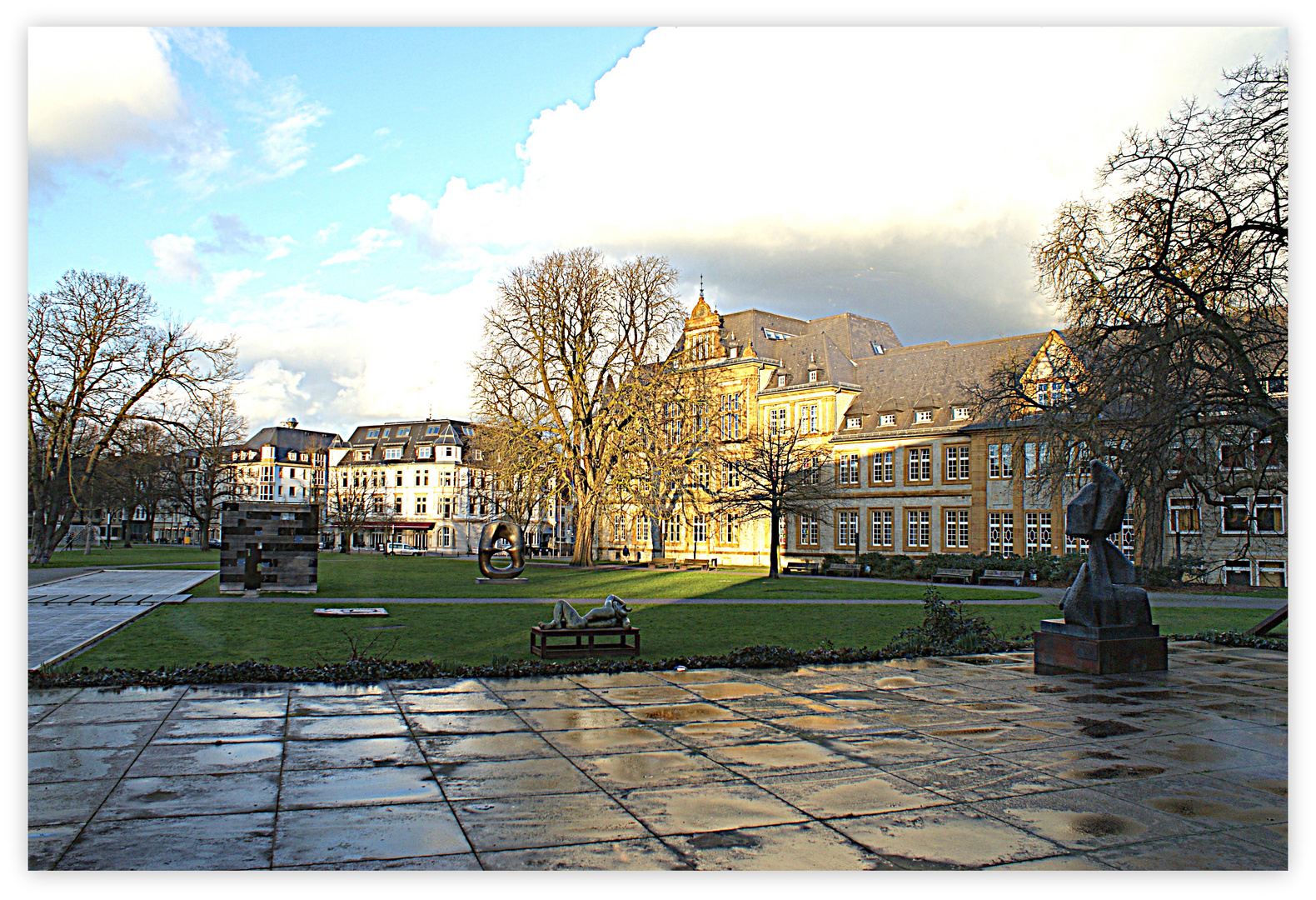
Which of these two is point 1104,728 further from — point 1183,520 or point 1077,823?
point 1183,520

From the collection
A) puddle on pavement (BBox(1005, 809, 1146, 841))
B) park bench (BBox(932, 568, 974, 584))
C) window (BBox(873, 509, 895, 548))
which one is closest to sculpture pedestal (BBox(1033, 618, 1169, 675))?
puddle on pavement (BBox(1005, 809, 1146, 841))

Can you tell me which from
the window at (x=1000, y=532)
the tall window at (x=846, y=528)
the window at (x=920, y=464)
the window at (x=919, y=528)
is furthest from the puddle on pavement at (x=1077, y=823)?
the tall window at (x=846, y=528)

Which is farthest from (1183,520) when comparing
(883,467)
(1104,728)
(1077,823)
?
(1077,823)

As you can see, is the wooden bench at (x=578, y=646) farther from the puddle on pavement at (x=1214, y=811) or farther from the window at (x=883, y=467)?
the window at (x=883, y=467)

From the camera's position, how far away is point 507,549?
36.3 m

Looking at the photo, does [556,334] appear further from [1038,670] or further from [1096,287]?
[1038,670]

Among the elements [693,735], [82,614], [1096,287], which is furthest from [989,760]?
[82,614]

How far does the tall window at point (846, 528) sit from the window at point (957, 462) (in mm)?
6310

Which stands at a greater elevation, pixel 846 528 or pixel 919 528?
pixel 919 528

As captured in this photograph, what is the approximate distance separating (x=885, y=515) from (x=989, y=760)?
4844cm

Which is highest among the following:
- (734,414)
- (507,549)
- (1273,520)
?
(734,414)

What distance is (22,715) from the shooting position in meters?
6.37

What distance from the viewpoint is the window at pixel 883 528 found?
5431cm

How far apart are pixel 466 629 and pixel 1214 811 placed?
42.1 ft
